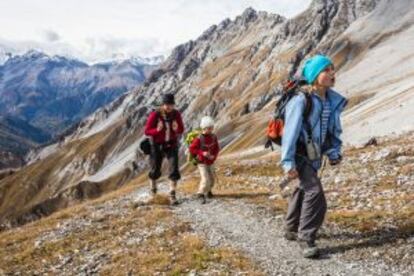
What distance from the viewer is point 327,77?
1389cm

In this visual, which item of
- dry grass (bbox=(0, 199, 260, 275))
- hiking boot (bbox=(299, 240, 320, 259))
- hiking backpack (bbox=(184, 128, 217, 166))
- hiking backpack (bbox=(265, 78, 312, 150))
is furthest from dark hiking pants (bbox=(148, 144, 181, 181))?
hiking boot (bbox=(299, 240, 320, 259))

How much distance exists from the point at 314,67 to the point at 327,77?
358 millimetres

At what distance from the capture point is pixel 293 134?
14.0 meters

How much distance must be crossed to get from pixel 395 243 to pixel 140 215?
34.0 feet

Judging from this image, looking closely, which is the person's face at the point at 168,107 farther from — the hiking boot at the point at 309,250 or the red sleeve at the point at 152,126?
the hiking boot at the point at 309,250

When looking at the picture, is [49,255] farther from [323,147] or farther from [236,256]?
[323,147]

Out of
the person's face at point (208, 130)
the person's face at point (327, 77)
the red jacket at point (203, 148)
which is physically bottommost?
the red jacket at point (203, 148)

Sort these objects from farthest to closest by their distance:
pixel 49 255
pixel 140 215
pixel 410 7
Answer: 1. pixel 410 7
2. pixel 140 215
3. pixel 49 255

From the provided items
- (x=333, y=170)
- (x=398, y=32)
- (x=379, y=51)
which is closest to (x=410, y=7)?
(x=398, y=32)

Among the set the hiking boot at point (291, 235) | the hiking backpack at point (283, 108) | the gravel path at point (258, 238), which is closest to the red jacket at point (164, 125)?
the gravel path at point (258, 238)

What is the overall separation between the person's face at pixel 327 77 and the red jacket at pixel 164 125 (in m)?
11.2

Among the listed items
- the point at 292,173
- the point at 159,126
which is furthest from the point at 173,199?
the point at 292,173

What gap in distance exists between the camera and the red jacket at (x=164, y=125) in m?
24.7

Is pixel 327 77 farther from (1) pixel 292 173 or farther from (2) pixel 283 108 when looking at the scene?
(1) pixel 292 173
